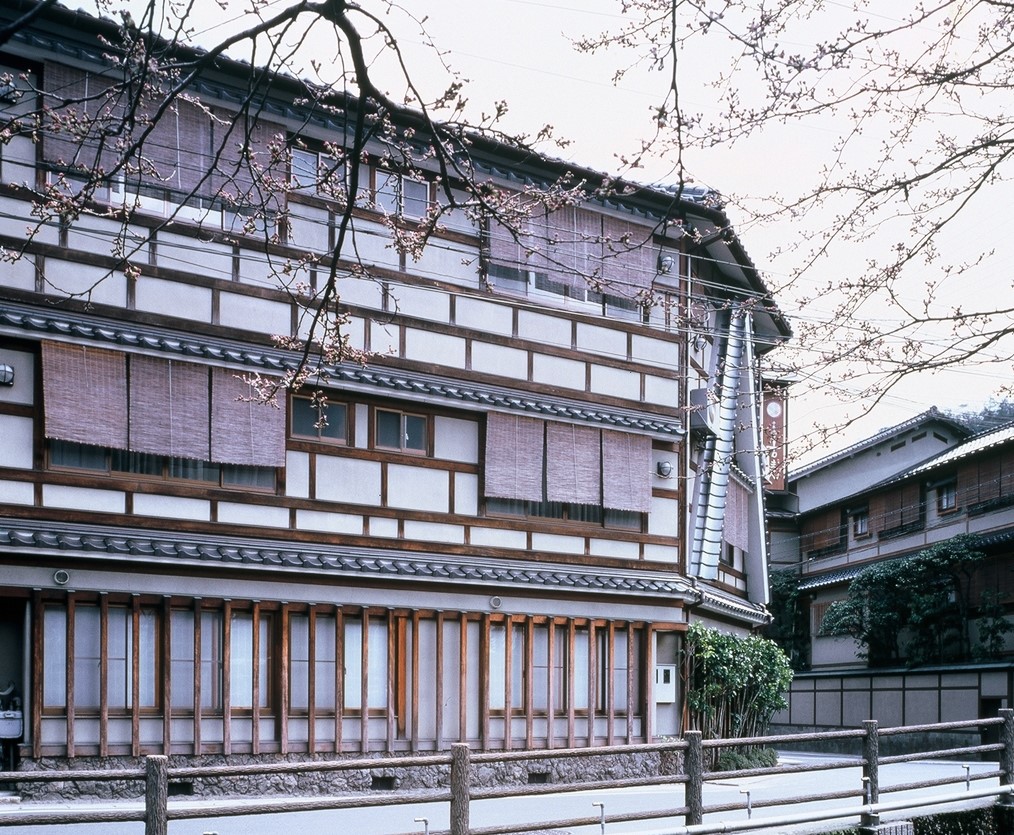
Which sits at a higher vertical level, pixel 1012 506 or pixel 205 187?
pixel 205 187

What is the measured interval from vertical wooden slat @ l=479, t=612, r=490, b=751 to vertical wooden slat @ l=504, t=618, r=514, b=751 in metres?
0.31

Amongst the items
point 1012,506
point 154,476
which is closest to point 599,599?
point 154,476

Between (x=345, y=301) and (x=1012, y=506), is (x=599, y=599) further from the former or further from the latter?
(x=1012, y=506)

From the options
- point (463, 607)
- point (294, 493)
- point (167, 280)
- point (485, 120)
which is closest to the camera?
point (485, 120)

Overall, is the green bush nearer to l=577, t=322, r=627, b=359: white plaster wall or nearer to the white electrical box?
the white electrical box

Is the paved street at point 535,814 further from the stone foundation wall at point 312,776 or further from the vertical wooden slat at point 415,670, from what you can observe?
the vertical wooden slat at point 415,670

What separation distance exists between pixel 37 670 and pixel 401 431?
20.6 feet

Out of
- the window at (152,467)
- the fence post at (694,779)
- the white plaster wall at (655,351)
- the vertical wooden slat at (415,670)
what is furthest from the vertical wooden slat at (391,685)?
the fence post at (694,779)

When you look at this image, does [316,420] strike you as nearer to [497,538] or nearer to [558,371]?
[497,538]

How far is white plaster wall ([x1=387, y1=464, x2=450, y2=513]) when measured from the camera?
1939 cm

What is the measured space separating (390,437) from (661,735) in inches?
281

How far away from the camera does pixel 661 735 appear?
22.0 meters

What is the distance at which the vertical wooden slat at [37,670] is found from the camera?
1590cm

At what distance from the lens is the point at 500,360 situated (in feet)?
67.4
